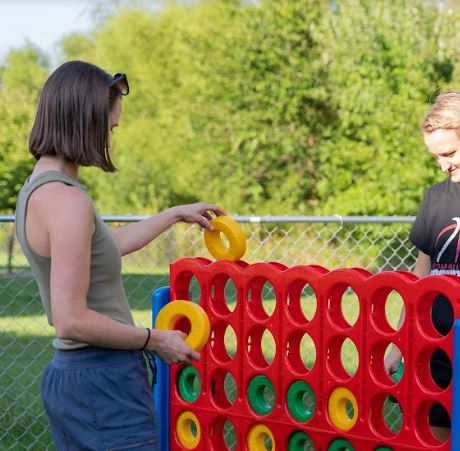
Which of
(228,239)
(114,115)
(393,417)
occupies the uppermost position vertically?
(114,115)

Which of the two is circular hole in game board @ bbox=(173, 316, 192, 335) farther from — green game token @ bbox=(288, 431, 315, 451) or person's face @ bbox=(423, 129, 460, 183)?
person's face @ bbox=(423, 129, 460, 183)

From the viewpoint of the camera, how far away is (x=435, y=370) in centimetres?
325

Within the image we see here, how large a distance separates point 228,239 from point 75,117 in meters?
1.07

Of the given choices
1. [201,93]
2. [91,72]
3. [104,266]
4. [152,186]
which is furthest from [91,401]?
[152,186]

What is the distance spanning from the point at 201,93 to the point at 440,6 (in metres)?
4.46

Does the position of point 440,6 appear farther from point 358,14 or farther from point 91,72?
point 91,72

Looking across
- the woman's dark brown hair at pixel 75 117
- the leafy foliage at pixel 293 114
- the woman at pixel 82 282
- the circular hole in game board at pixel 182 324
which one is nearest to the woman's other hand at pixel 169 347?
the woman at pixel 82 282

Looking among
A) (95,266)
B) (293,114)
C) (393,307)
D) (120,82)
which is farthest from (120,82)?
(293,114)

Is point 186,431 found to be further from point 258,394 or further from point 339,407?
point 339,407

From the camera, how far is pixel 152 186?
2064 cm

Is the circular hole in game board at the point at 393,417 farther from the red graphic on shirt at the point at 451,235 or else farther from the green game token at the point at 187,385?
the red graphic on shirt at the point at 451,235

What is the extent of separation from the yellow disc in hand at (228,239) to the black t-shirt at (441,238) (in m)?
0.64

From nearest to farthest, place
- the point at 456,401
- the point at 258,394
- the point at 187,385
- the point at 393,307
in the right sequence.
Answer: the point at 456,401
the point at 258,394
the point at 187,385
the point at 393,307

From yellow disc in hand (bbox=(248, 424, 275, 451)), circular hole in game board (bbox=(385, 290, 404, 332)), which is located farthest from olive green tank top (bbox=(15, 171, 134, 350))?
circular hole in game board (bbox=(385, 290, 404, 332))
